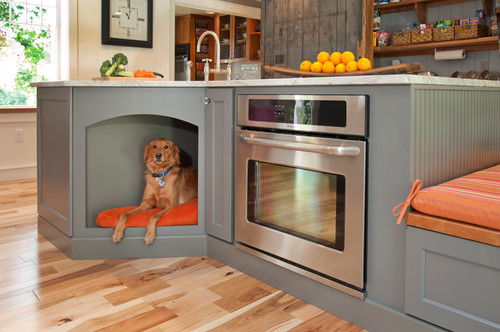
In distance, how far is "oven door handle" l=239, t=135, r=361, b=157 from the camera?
1.78 metres

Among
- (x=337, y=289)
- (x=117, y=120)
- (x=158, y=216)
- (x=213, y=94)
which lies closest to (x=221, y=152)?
(x=213, y=94)

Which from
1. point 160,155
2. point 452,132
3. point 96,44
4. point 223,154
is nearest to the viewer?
point 452,132

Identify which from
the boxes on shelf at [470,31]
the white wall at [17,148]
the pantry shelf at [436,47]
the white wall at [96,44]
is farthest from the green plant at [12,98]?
the boxes on shelf at [470,31]

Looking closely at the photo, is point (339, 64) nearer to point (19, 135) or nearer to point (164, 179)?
point (164, 179)

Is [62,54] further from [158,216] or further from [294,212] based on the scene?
[294,212]

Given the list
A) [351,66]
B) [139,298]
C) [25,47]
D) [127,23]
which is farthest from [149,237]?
[25,47]

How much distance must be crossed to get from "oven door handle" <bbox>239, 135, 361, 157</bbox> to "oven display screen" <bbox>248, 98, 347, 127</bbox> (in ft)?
0.30

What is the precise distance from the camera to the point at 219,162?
98.9 inches

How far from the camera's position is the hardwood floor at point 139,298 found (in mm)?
1868

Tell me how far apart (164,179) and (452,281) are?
68.7 inches

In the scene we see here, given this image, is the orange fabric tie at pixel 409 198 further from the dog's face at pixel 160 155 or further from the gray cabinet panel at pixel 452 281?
the dog's face at pixel 160 155

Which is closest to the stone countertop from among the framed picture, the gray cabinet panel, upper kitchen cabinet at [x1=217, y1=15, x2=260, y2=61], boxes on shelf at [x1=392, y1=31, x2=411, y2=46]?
the gray cabinet panel

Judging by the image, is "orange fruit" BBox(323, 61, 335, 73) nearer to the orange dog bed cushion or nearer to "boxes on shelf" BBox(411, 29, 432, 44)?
the orange dog bed cushion

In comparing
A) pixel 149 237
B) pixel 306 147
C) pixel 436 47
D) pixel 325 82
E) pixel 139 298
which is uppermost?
pixel 436 47
